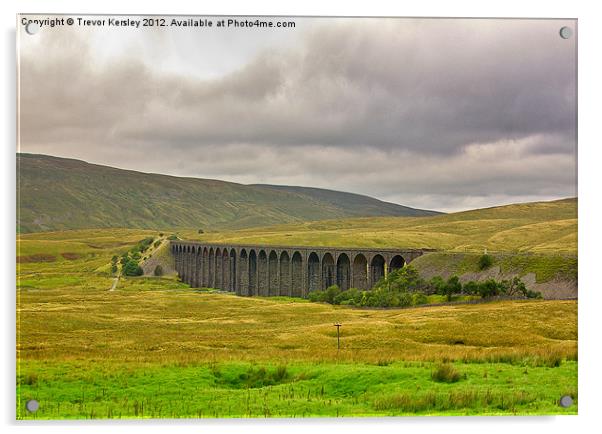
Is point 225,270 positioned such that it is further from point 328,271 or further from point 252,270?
A: point 328,271

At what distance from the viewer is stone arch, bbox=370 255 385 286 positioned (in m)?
61.3

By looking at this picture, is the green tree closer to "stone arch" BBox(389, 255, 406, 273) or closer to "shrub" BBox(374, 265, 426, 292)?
"shrub" BBox(374, 265, 426, 292)

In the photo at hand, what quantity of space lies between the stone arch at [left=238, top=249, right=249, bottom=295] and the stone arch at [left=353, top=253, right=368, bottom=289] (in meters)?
20.0

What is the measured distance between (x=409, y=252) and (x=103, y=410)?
146ft

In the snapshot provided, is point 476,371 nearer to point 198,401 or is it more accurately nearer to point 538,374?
point 538,374

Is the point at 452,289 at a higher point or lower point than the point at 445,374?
higher

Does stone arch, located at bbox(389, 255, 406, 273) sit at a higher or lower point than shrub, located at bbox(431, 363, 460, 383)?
higher

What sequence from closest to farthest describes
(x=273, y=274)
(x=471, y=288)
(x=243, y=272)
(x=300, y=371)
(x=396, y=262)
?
(x=300, y=371), (x=471, y=288), (x=396, y=262), (x=273, y=274), (x=243, y=272)

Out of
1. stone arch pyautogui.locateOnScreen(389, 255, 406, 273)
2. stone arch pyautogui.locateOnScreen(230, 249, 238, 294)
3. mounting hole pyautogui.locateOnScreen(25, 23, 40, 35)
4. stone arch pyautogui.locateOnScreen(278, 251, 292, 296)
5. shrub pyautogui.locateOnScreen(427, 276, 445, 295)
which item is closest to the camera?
mounting hole pyautogui.locateOnScreen(25, 23, 40, 35)

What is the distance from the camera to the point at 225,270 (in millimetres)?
90000

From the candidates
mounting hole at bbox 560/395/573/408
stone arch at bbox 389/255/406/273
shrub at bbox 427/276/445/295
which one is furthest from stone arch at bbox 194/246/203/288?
mounting hole at bbox 560/395/573/408

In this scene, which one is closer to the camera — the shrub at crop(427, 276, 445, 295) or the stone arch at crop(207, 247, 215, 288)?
the shrub at crop(427, 276, 445, 295)

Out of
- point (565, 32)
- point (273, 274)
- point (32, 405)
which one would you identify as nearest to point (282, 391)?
point (32, 405)

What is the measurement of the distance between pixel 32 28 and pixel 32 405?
1103cm
